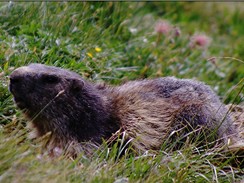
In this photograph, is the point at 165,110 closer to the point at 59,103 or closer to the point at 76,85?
the point at 76,85

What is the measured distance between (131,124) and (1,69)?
1.44 meters

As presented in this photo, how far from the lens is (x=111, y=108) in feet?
20.1

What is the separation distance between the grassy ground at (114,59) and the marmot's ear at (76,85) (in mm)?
578

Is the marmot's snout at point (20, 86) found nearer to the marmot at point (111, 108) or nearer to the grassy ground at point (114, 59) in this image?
the marmot at point (111, 108)

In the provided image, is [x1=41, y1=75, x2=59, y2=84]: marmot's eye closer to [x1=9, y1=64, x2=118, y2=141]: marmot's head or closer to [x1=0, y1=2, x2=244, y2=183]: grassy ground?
[x1=9, y1=64, x2=118, y2=141]: marmot's head

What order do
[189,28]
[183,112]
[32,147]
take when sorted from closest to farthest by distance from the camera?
[32,147]
[183,112]
[189,28]

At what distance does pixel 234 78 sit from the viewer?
9289 millimetres

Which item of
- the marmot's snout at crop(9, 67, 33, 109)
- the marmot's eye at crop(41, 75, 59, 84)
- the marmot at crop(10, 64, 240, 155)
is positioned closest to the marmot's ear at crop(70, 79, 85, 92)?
the marmot at crop(10, 64, 240, 155)

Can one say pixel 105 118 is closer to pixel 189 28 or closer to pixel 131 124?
pixel 131 124

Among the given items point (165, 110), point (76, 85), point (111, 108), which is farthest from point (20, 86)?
point (165, 110)

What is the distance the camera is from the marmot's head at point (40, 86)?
564cm

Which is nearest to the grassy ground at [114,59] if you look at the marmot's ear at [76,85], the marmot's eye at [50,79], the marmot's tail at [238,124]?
the marmot's tail at [238,124]

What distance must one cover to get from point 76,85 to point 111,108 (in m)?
0.45

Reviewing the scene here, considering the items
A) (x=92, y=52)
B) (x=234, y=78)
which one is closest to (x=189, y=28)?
(x=234, y=78)
